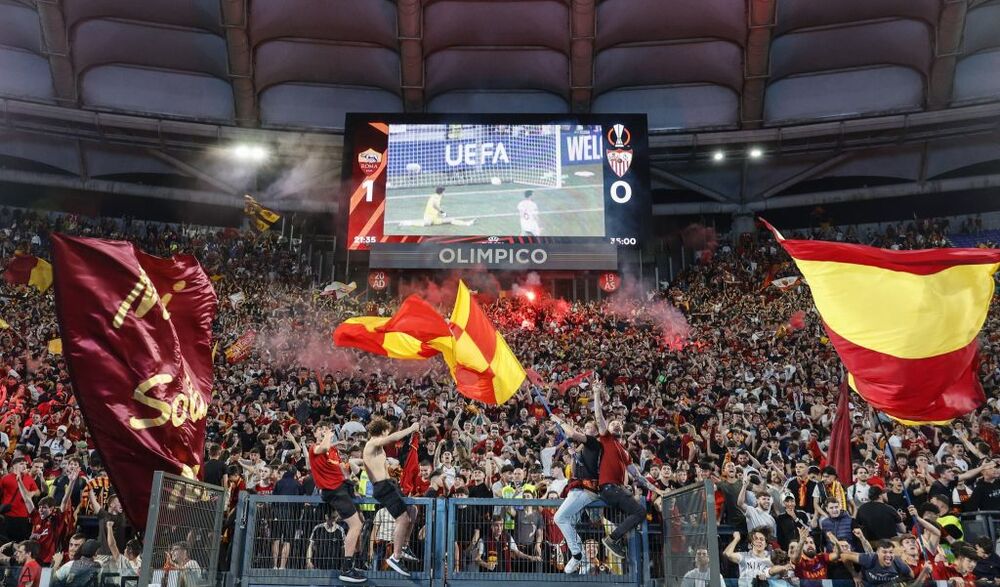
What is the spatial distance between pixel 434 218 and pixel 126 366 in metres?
22.3

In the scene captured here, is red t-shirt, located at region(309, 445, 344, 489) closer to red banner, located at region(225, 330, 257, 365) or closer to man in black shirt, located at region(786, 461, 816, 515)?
man in black shirt, located at region(786, 461, 816, 515)

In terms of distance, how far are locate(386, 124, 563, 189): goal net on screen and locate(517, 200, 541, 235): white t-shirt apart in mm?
809

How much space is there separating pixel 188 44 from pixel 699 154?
1985 cm

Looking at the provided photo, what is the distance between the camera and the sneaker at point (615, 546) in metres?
7.96

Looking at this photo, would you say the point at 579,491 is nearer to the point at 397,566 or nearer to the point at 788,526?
the point at 397,566

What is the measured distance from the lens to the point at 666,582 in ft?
24.7

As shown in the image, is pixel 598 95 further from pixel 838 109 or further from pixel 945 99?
pixel 945 99

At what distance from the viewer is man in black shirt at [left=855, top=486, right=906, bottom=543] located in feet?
28.6

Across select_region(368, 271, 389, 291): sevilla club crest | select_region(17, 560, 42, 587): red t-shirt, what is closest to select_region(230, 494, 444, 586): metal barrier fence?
select_region(17, 560, 42, 587): red t-shirt

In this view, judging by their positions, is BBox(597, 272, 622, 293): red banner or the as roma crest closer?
the as roma crest

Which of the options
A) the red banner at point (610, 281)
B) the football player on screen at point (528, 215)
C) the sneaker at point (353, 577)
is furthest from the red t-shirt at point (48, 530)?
the red banner at point (610, 281)

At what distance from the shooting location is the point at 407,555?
8055 mm

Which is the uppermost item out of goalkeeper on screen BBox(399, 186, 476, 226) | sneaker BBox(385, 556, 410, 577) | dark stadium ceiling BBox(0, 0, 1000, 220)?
dark stadium ceiling BBox(0, 0, 1000, 220)

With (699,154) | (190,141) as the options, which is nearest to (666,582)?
(699,154)
